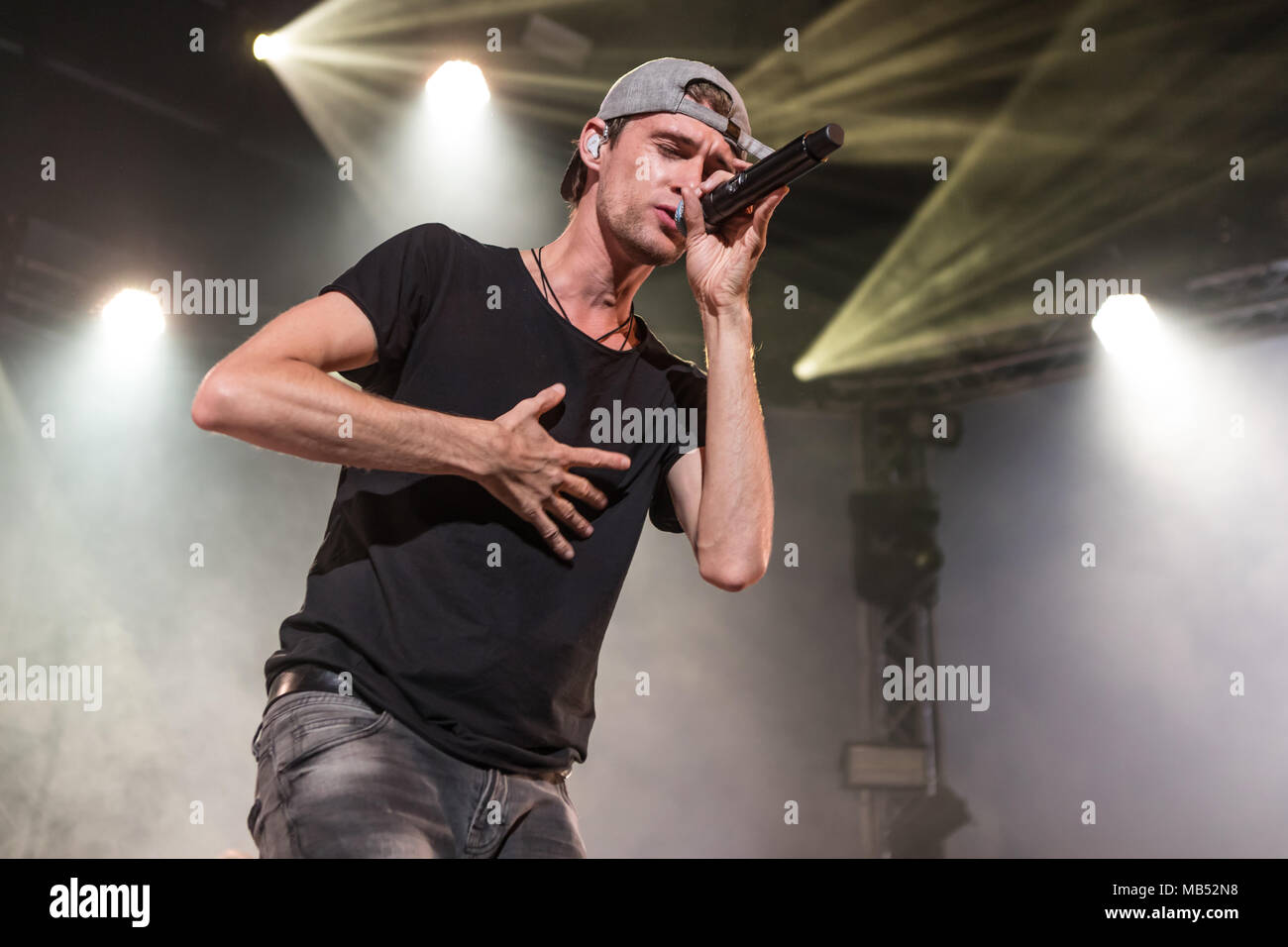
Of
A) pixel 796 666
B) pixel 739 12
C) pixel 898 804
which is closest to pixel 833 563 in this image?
pixel 796 666

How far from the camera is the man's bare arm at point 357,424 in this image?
1335 millimetres

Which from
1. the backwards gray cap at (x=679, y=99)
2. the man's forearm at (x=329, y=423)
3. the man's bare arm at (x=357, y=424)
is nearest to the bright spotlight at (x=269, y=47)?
the backwards gray cap at (x=679, y=99)

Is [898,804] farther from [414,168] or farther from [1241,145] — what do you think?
[414,168]

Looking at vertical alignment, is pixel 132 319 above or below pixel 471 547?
above

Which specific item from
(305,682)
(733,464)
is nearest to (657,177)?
(733,464)

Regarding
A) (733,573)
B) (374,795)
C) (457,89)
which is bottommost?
(374,795)

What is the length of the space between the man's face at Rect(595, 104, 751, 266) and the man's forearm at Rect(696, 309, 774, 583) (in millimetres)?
182

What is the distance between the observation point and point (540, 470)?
1.46 meters

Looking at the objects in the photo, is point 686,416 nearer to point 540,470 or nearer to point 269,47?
point 540,470

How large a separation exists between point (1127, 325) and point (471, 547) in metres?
5.23

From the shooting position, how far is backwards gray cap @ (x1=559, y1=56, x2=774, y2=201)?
184 centimetres

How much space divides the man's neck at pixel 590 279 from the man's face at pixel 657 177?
0.04m

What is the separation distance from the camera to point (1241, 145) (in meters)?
4.64
